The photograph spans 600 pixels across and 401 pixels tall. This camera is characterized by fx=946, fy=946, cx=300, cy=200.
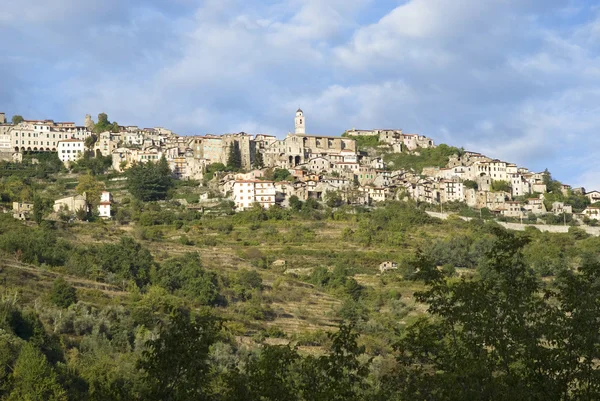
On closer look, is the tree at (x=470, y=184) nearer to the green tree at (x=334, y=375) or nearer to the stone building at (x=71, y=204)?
the stone building at (x=71, y=204)

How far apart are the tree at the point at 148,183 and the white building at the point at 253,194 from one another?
661 cm

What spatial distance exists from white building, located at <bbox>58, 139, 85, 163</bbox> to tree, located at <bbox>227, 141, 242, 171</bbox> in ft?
43.8

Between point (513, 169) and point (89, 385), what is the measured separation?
5848 cm

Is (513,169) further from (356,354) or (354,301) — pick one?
(356,354)

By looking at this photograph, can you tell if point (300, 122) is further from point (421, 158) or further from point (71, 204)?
point (71, 204)

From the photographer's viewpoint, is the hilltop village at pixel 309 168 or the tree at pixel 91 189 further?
the hilltop village at pixel 309 168

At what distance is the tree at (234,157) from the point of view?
84.2 metres

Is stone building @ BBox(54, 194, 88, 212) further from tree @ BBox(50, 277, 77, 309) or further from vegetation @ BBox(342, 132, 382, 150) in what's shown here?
vegetation @ BBox(342, 132, 382, 150)

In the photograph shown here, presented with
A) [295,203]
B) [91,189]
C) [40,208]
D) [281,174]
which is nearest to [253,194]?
[295,203]

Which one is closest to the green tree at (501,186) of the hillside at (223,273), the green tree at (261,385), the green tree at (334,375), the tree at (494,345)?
the hillside at (223,273)

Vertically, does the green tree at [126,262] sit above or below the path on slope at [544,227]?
below

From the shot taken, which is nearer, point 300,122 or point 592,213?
point 592,213

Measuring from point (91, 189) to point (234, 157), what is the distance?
16394 mm

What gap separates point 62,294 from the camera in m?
46.5
